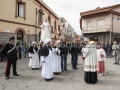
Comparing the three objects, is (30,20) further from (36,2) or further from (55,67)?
(55,67)

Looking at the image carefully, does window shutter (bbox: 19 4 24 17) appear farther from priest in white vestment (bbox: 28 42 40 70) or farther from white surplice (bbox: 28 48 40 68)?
white surplice (bbox: 28 48 40 68)

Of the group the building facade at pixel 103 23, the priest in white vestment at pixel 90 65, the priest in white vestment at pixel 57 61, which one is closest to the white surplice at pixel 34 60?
the priest in white vestment at pixel 57 61

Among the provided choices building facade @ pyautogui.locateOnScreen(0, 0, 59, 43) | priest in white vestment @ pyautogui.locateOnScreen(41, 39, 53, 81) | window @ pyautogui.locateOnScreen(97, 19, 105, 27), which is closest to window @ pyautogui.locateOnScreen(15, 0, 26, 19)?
building facade @ pyautogui.locateOnScreen(0, 0, 59, 43)

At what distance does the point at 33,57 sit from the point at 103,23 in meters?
20.5

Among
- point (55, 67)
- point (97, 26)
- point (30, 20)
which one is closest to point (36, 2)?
point (30, 20)

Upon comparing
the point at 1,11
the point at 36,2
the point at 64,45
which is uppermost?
the point at 36,2

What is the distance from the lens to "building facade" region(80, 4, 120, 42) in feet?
85.3

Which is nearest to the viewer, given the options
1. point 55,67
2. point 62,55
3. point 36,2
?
point 55,67

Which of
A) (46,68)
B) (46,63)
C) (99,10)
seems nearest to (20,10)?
(46,63)

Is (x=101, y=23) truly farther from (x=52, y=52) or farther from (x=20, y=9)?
(x=52, y=52)

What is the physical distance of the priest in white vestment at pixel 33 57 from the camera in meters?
9.46

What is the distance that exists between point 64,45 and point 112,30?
63.1ft

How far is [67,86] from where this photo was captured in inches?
225

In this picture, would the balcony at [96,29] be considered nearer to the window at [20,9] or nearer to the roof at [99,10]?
the roof at [99,10]
